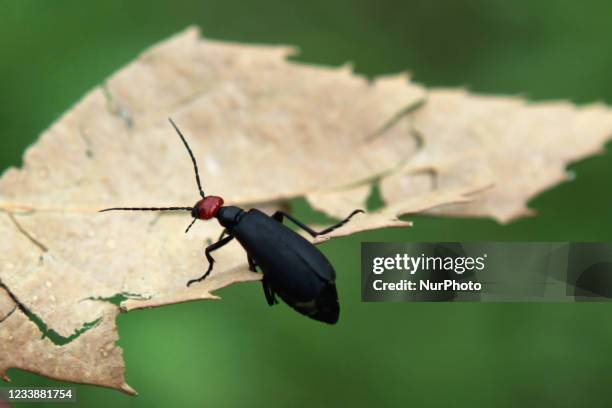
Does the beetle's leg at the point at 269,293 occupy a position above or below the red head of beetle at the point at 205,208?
below

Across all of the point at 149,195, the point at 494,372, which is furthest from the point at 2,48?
the point at 494,372

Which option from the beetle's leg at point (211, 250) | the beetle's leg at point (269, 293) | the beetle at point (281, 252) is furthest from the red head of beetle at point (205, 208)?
the beetle's leg at point (269, 293)

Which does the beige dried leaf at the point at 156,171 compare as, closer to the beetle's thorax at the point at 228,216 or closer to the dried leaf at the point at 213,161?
the dried leaf at the point at 213,161

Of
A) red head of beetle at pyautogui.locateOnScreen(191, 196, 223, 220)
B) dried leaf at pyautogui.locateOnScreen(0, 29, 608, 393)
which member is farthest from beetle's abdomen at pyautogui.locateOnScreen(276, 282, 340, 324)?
red head of beetle at pyautogui.locateOnScreen(191, 196, 223, 220)

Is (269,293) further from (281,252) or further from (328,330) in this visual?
(328,330)

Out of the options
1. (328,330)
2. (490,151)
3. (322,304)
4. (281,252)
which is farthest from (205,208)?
(490,151)

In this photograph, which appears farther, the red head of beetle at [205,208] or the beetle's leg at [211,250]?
the red head of beetle at [205,208]

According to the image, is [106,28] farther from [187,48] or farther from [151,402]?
[151,402]

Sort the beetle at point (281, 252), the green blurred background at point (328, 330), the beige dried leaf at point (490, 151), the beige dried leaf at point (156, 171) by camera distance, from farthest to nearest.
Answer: the green blurred background at point (328, 330), the beige dried leaf at point (490, 151), the beetle at point (281, 252), the beige dried leaf at point (156, 171)
